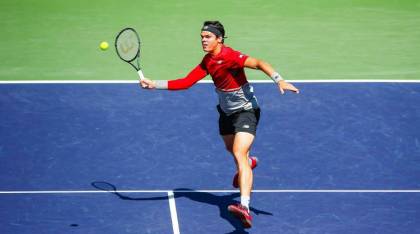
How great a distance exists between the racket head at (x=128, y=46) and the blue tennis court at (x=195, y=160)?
77.0 inches

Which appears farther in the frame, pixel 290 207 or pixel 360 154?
pixel 360 154

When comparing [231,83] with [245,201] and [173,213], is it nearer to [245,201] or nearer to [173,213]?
[245,201]

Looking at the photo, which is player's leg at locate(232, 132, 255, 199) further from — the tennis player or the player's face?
the player's face

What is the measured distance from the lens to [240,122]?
11.1m

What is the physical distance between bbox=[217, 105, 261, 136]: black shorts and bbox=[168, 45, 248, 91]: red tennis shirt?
14.6 inches

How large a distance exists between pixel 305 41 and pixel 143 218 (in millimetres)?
8136

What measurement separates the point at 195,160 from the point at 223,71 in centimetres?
226

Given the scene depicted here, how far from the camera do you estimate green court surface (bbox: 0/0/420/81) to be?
16.5 m

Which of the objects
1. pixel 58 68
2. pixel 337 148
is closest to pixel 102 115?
pixel 58 68

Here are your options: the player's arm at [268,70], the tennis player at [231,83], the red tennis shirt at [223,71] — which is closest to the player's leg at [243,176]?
the tennis player at [231,83]

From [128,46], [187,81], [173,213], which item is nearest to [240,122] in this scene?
[187,81]

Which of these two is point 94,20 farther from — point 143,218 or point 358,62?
point 143,218

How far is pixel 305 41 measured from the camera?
18.2 m

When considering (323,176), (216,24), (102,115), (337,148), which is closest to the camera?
(216,24)
